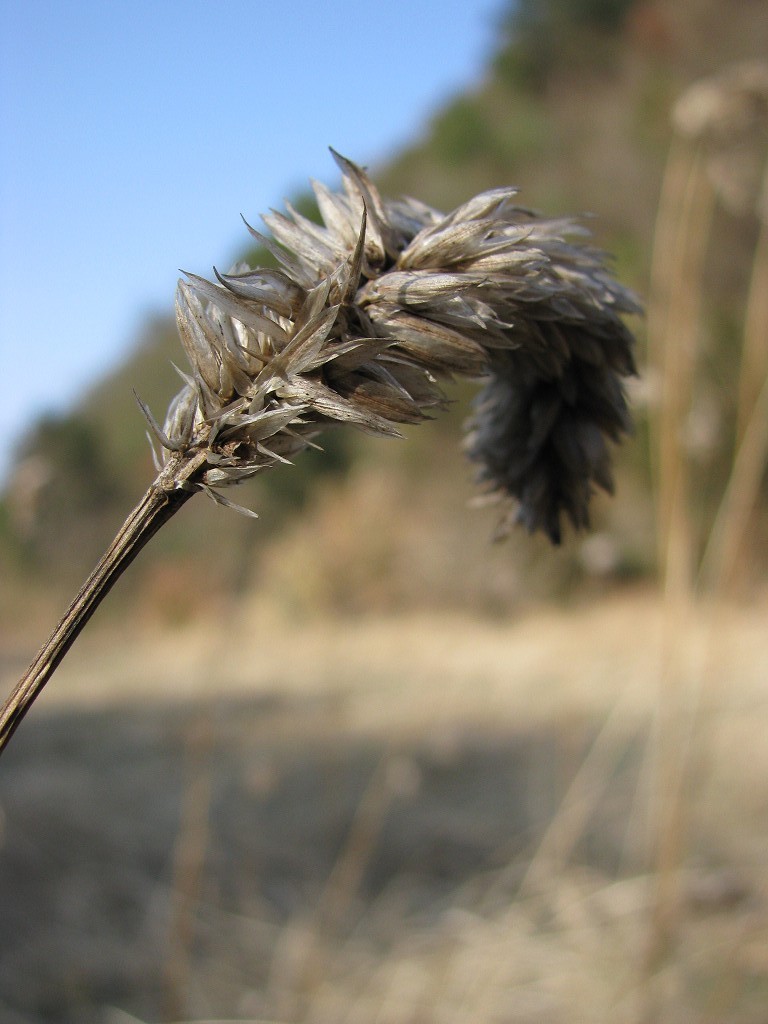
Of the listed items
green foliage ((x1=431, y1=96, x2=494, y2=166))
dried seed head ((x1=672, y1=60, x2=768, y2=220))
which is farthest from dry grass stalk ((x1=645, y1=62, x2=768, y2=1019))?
green foliage ((x1=431, y1=96, x2=494, y2=166))

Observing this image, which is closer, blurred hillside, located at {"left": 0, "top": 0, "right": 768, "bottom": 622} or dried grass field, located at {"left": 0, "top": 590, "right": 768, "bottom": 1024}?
dried grass field, located at {"left": 0, "top": 590, "right": 768, "bottom": 1024}

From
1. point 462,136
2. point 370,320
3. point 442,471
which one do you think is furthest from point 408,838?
point 462,136

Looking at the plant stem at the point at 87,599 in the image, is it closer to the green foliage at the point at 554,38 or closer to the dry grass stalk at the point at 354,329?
the dry grass stalk at the point at 354,329

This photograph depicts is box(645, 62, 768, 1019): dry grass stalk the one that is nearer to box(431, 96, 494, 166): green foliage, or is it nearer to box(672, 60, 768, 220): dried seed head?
box(672, 60, 768, 220): dried seed head

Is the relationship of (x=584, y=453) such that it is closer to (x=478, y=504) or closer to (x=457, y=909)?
(x=478, y=504)

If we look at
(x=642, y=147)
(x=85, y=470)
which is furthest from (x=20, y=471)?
(x=642, y=147)

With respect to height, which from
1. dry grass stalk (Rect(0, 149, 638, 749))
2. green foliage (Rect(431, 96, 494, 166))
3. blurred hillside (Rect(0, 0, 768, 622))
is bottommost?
blurred hillside (Rect(0, 0, 768, 622))

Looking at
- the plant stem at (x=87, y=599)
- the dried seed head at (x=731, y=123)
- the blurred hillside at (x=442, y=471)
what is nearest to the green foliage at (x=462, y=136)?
the blurred hillside at (x=442, y=471)
